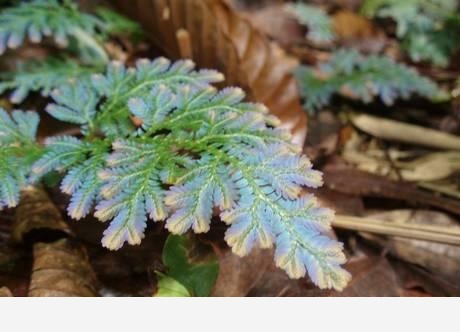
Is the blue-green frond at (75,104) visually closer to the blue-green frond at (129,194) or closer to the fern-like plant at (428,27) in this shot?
the blue-green frond at (129,194)

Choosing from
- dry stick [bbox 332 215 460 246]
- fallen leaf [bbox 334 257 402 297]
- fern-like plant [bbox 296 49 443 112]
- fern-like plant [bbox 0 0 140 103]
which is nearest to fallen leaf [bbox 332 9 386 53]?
fern-like plant [bbox 296 49 443 112]

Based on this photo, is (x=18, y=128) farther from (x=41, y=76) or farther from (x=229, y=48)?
(x=229, y=48)

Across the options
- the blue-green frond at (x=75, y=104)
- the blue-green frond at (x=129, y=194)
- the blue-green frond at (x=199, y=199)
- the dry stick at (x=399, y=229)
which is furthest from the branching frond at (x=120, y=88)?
the dry stick at (x=399, y=229)

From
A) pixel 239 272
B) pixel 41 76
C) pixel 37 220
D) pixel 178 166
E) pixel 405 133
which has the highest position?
pixel 178 166

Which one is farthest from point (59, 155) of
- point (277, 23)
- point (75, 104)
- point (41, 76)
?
point (277, 23)

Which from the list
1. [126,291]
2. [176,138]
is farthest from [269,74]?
[126,291]

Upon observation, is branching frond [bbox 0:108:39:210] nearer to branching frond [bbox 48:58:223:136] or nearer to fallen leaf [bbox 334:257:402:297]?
branching frond [bbox 48:58:223:136]
